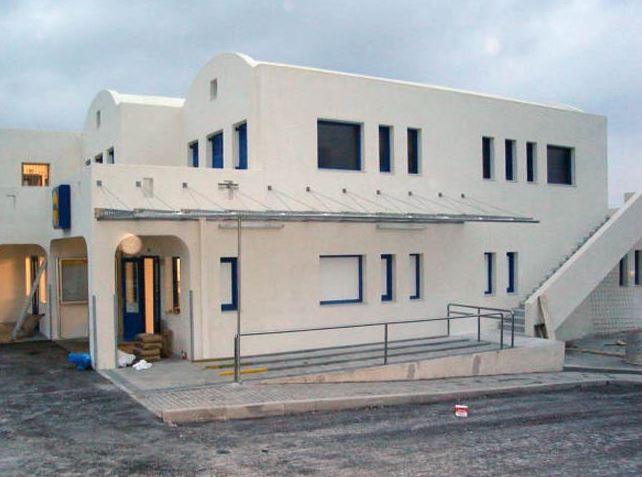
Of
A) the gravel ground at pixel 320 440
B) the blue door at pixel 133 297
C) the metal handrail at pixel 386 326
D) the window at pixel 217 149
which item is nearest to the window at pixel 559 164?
the metal handrail at pixel 386 326

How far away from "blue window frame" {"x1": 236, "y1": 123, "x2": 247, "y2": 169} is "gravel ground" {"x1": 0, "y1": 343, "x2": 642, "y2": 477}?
635cm

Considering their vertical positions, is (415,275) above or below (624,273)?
above

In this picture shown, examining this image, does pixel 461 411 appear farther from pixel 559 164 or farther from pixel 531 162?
pixel 559 164

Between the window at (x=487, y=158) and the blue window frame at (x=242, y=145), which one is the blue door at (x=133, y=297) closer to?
the blue window frame at (x=242, y=145)

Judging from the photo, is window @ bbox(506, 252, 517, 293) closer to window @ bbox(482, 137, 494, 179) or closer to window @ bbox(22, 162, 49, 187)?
window @ bbox(482, 137, 494, 179)

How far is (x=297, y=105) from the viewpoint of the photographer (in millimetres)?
16422

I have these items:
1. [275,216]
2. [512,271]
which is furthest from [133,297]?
[512,271]

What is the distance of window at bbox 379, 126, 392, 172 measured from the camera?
18125mm

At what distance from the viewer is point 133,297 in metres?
18.3

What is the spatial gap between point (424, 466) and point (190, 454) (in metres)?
2.94

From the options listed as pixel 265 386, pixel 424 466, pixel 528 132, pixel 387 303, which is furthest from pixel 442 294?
pixel 424 466

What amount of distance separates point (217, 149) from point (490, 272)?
27.7ft

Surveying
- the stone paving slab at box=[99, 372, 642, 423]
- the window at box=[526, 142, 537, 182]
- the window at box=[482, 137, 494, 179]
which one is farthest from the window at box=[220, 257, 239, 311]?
the window at box=[526, 142, 537, 182]

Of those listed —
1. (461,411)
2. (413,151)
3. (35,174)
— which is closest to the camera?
(461,411)
